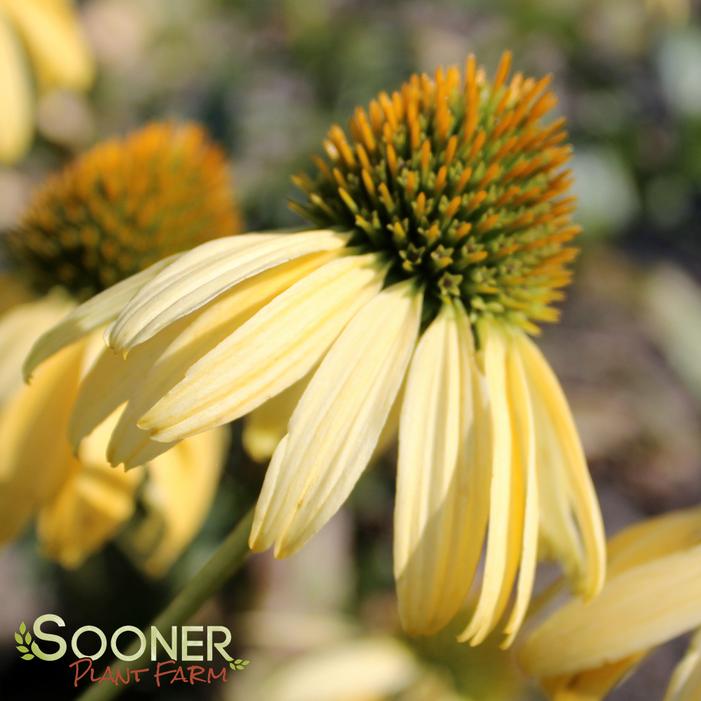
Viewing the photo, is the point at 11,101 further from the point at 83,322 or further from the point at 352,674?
the point at 352,674

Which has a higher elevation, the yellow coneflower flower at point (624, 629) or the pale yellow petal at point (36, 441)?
the pale yellow petal at point (36, 441)

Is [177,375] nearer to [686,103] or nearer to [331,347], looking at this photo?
→ [331,347]

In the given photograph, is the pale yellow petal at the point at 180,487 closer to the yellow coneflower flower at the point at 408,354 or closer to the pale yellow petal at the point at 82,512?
the pale yellow petal at the point at 82,512

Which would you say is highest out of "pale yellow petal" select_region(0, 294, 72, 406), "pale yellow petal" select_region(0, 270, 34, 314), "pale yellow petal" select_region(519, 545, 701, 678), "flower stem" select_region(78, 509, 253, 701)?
"pale yellow petal" select_region(0, 270, 34, 314)

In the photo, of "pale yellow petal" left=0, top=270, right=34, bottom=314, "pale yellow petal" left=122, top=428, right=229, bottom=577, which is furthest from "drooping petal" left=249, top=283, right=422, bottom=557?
"pale yellow petal" left=0, top=270, right=34, bottom=314

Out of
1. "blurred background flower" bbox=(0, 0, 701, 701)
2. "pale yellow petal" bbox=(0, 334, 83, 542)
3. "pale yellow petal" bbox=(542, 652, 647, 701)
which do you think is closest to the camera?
"pale yellow petal" bbox=(542, 652, 647, 701)

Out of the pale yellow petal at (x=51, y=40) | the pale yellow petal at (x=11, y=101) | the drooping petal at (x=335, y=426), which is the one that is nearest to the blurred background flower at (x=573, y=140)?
the pale yellow petal at (x=51, y=40)

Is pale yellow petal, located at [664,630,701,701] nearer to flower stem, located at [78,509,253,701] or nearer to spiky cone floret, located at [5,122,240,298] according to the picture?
flower stem, located at [78,509,253,701]
